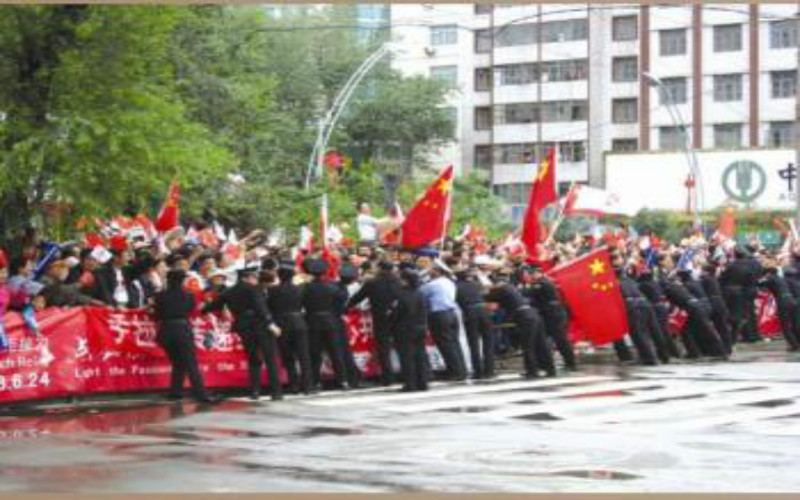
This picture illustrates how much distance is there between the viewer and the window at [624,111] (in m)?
87.2

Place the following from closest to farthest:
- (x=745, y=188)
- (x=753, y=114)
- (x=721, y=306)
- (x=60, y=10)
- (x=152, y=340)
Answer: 1. (x=152, y=340)
2. (x=60, y=10)
3. (x=721, y=306)
4. (x=745, y=188)
5. (x=753, y=114)

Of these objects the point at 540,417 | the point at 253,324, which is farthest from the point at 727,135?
the point at 540,417

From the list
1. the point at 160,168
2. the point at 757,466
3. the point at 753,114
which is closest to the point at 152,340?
the point at 160,168

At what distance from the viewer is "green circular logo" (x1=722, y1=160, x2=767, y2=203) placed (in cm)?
7462

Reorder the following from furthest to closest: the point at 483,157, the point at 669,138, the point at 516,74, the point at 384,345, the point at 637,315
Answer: the point at 483,157
the point at 516,74
the point at 669,138
the point at 637,315
the point at 384,345

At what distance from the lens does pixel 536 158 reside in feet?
296

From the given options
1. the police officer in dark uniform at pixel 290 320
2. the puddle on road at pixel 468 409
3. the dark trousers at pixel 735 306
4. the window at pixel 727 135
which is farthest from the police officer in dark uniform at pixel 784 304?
the window at pixel 727 135

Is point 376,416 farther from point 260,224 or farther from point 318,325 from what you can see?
point 260,224

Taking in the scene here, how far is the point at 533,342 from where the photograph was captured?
69.6 ft

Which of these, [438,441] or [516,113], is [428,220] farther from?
[516,113]

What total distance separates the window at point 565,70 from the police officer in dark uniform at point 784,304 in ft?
201

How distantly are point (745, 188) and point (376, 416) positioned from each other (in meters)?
A: 62.1

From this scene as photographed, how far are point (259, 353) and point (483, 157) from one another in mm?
75165

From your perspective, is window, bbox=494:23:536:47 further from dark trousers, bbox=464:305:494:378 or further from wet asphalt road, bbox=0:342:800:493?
wet asphalt road, bbox=0:342:800:493
